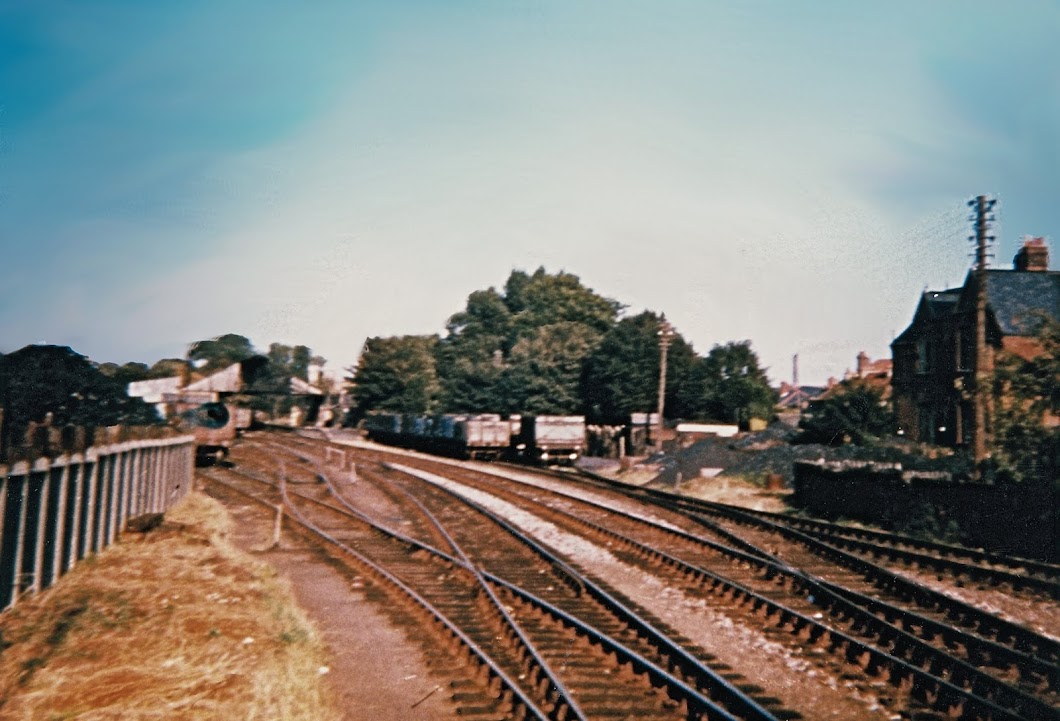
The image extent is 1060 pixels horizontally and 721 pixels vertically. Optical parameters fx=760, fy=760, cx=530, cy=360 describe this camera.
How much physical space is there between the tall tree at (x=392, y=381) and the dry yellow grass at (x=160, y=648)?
56.8m

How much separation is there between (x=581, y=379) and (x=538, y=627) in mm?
44319

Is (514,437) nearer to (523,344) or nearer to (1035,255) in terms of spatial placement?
(523,344)

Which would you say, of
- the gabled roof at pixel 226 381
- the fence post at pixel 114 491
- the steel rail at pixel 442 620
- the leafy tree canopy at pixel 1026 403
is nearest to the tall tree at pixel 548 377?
the gabled roof at pixel 226 381

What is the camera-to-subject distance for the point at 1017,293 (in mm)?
35969

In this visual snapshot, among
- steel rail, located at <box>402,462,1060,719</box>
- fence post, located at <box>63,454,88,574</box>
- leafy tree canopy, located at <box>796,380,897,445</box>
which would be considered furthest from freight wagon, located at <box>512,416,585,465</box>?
fence post, located at <box>63,454,88,574</box>

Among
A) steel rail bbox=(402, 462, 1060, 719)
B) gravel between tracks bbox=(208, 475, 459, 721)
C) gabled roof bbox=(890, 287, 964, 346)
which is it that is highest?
gabled roof bbox=(890, 287, 964, 346)

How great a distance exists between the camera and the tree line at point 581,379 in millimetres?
49656

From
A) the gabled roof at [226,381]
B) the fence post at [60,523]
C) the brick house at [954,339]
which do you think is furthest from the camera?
the gabled roof at [226,381]

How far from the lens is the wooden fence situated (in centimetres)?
887

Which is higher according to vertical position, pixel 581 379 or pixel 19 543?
pixel 581 379

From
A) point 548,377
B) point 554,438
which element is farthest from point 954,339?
point 548,377

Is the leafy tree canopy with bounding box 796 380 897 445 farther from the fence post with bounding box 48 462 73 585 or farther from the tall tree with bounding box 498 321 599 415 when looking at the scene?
the fence post with bounding box 48 462 73 585

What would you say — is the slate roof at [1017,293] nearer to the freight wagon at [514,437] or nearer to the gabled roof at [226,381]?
the freight wagon at [514,437]

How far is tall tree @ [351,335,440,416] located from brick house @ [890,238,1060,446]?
41066mm
